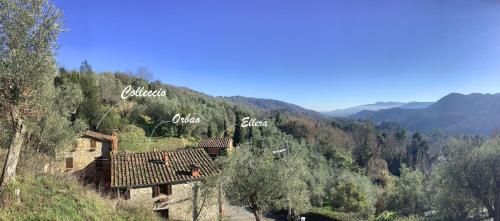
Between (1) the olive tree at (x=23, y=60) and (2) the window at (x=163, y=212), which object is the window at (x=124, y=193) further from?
(1) the olive tree at (x=23, y=60)

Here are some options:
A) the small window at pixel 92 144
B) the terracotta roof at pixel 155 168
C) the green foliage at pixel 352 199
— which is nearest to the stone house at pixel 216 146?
the green foliage at pixel 352 199

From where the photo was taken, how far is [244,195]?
91.8ft

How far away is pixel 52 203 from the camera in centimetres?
1631

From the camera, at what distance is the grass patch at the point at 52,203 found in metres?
14.6

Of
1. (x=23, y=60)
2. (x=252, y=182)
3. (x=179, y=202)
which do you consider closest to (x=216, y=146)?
(x=179, y=202)

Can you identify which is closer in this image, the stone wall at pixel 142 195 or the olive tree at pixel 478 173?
the olive tree at pixel 478 173

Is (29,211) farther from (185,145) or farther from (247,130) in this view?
(247,130)

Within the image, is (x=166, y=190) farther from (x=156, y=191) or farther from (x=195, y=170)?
(x=195, y=170)

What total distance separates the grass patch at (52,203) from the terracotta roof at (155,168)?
273 inches

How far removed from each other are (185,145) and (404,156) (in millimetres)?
83867

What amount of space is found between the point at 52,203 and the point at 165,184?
40.2 ft

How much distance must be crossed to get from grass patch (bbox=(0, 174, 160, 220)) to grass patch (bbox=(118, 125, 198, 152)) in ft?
134

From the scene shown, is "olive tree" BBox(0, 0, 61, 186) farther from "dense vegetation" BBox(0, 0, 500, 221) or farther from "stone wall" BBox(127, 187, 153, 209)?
"stone wall" BBox(127, 187, 153, 209)

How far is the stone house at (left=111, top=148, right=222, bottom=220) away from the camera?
90.3 ft
